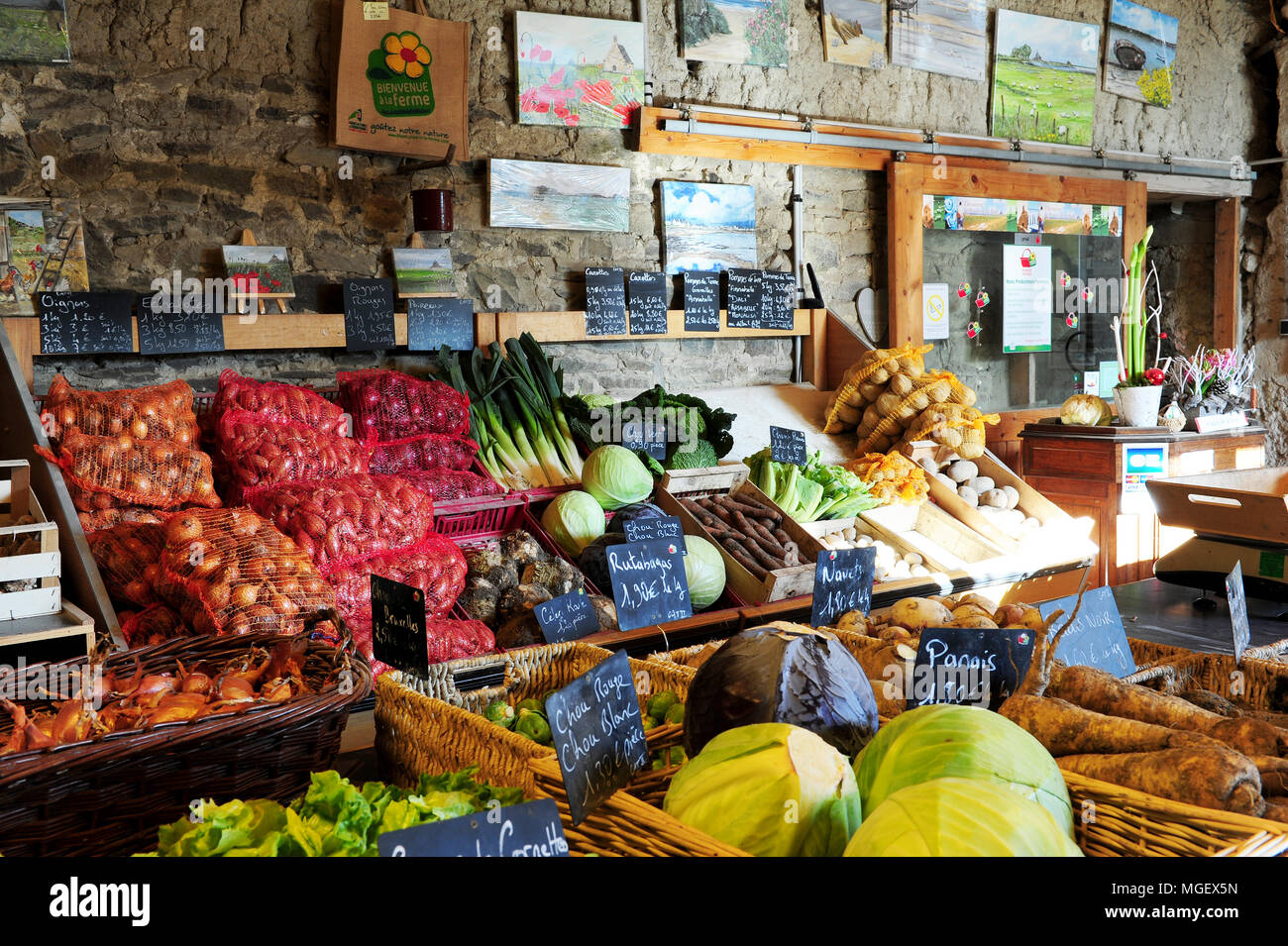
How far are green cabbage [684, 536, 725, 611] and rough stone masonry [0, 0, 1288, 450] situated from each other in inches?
73.2

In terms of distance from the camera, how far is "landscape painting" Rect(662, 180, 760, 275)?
504 centimetres

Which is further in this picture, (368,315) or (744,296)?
(744,296)

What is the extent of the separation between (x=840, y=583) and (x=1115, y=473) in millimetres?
2956

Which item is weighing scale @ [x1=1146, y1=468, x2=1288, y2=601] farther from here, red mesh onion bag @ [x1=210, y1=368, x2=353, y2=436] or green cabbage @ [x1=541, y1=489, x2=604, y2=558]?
red mesh onion bag @ [x1=210, y1=368, x2=353, y2=436]

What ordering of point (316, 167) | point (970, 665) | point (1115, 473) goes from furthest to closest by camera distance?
point (1115, 473) → point (316, 167) → point (970, 665)

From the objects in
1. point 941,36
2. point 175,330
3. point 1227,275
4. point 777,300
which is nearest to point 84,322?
point 175,330

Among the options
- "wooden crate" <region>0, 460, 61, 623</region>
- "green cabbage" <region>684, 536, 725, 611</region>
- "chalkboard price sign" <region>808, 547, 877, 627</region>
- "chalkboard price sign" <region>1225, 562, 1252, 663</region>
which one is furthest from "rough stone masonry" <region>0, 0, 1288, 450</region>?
"chalkboard price sign" <region>1225, 562, 1252, 663</region>

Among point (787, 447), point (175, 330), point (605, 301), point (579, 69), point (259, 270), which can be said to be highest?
point (579, 69)

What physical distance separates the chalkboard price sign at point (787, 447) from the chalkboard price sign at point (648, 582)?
1.44m

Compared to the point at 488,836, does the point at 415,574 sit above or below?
below

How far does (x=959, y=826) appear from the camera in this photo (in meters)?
0.89

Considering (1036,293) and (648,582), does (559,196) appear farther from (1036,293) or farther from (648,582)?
(1036,293)

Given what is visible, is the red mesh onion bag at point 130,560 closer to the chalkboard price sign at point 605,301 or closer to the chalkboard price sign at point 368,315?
the chalkboard price sign at point 368,315
